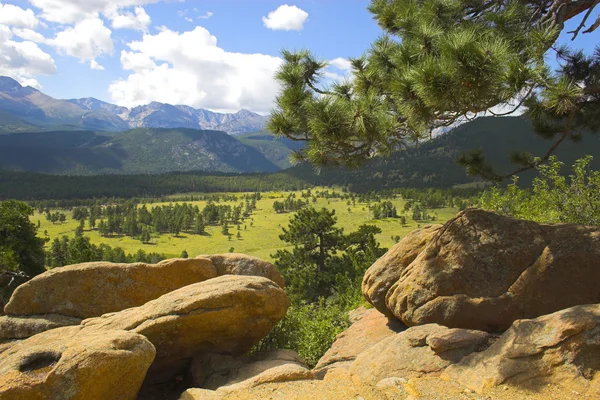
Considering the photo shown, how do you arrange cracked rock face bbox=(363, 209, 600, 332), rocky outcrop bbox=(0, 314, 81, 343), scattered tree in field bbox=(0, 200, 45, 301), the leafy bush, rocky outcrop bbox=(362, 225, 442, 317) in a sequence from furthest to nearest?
Answer: scattered tree in field bbox=(0, 200, 45, 301) → the leafy bush → rocky outcrop bbox=(0, 314, 81, 343) → rocky outcrop bbox=(362, 225, 442, 317) → cracked rock face bbox=(363, 209, 600, 332)

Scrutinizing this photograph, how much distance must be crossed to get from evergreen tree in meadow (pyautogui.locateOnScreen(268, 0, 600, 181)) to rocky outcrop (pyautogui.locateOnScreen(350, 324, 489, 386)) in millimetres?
5495

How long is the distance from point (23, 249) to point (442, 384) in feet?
126

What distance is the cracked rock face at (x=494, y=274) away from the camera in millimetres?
10500

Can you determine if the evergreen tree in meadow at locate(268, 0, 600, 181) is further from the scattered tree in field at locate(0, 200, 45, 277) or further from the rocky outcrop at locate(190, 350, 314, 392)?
the scattered tree in field at locate(0, 200, 45, 277)

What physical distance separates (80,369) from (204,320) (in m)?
3.78

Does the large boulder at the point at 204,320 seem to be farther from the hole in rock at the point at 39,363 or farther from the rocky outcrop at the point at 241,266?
the rocky outcrop at the point at 241,266

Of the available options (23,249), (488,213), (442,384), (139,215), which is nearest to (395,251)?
(488,213)

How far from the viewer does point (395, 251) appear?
47.2 feet

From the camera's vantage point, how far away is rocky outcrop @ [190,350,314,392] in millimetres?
10156

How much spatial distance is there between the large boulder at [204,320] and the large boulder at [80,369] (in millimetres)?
1552

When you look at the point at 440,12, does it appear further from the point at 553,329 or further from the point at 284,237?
the point at 284,237

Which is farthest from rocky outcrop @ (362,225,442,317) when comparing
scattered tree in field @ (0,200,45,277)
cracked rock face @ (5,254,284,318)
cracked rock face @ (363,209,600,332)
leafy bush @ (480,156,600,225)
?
scattered tree in field @ (0,200,45,277)

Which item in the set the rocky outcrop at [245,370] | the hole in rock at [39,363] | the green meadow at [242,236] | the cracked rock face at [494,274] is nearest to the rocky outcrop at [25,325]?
the hole in rock at [39,363]

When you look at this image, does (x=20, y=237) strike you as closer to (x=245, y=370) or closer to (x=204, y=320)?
(x=204, y=320)
